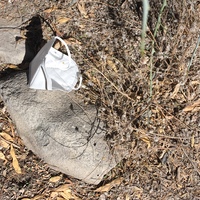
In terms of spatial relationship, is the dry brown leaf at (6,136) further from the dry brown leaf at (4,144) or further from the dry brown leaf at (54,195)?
the dry brown leaf at (54,195)

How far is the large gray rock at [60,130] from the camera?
2.77 metres

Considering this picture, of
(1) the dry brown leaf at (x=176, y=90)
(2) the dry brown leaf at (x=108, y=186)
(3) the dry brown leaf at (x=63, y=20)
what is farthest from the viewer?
(3) the dry brown leaf at (x=63, y=20)

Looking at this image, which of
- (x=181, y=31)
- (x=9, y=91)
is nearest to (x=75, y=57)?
(x=9, y=91)

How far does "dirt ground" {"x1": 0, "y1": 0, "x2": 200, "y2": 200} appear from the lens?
9.45ft

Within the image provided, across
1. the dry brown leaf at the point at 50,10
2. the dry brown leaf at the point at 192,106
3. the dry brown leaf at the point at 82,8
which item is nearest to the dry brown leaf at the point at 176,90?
the dry brown leaf at the point at 192,106

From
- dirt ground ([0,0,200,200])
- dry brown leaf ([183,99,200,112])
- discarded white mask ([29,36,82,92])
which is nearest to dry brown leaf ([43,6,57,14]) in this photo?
dirt ground ([0,0,200,200])

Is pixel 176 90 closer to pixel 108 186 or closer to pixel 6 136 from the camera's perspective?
pixel 108 186

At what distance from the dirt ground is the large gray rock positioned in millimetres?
89

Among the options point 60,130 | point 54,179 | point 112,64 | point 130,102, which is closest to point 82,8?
point 112,64

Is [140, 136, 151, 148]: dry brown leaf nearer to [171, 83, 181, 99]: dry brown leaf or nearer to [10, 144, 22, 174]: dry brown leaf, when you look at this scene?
[171, 83, 181, 99]: dry brown leaf

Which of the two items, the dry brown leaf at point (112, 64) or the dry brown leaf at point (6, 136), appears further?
the dry brown leaf at point (112, 64)

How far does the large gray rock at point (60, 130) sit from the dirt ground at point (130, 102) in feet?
0.29

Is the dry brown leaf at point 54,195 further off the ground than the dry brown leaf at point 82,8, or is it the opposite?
the dry brown leaf at point 82,8

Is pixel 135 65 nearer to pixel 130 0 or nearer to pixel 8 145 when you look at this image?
pixel 130 0
